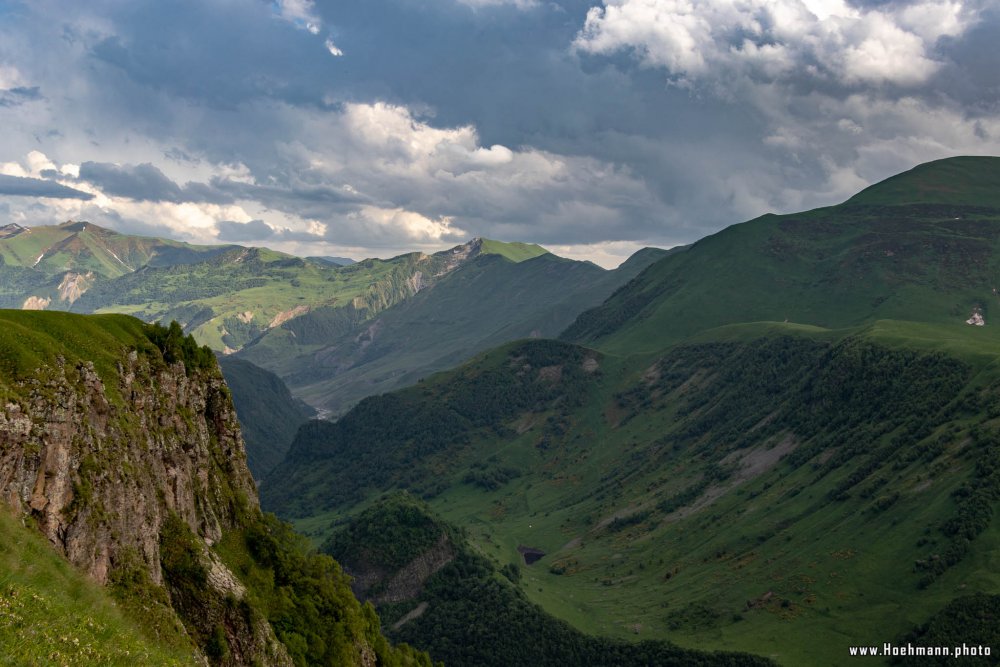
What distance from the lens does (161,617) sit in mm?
64750

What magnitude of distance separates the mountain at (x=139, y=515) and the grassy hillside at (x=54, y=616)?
16 centimetres

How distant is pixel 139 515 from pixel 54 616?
104 ft

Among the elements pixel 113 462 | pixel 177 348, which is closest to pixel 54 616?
pixel 113 462

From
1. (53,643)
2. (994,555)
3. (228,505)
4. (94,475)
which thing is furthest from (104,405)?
(994,555)

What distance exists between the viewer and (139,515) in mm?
73750

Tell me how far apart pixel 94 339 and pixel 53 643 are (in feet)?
165

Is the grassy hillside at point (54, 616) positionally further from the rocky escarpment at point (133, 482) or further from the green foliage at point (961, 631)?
the green foliage at point (961, 631)

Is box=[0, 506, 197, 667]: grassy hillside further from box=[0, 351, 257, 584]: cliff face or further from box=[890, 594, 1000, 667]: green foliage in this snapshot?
box=[890, 594, 1000, 667]: green foliage

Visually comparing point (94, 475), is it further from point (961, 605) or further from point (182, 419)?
point (961, 605)

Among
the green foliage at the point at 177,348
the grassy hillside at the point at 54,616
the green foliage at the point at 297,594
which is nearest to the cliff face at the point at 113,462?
the green foliage at the point at 177,348

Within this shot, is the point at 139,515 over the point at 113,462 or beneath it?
beneath

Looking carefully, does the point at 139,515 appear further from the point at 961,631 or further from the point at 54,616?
the point at 961,631

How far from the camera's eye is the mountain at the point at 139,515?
5191 cm

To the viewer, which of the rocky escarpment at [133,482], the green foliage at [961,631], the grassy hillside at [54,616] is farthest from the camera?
the green foliage at [961,631]
